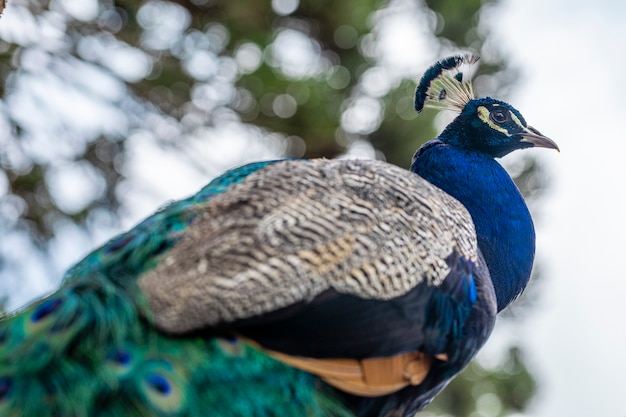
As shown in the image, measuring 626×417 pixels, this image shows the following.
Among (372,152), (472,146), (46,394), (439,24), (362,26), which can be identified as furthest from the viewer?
(439,24)

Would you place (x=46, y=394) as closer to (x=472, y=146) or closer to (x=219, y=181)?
(x=219, y=181)

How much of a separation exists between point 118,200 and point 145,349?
3.80 metres

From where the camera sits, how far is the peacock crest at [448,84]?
314 cm

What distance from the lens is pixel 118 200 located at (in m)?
5.70

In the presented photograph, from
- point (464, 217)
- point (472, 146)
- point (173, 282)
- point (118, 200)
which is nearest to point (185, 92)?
point (118, 200)

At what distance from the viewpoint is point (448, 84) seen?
10.4ft

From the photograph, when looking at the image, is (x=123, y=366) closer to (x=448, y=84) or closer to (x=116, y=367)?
(x=116, y=367)

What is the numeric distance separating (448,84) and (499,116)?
0.20 meters

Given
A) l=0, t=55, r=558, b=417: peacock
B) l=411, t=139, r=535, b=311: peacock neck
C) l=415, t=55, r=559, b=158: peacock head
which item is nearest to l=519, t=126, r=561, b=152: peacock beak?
l=415, t=55, r=559, b=158: peacock head

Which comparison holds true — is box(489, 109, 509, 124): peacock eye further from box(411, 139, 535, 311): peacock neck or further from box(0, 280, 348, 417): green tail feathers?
box(0, 280, 348, 417): green tail feathers

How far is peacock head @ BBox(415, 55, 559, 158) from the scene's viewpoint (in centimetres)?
306

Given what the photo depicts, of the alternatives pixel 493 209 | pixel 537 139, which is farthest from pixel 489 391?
pixel 493 209

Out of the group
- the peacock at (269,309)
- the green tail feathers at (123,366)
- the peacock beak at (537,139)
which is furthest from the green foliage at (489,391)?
the green tail feathers at (123,366)

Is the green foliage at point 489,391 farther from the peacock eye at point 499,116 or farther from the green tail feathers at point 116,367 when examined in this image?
the green tail feathers at point 116,367
